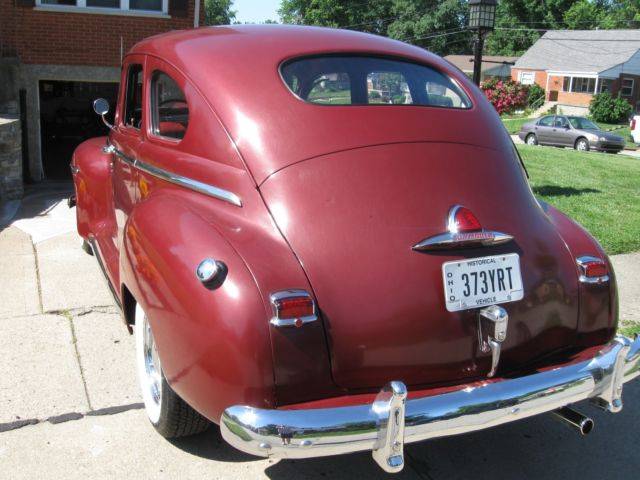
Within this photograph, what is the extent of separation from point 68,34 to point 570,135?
18.8m

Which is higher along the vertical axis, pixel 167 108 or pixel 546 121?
pixel 167 108

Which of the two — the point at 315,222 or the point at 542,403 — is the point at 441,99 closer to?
the point at 315,222

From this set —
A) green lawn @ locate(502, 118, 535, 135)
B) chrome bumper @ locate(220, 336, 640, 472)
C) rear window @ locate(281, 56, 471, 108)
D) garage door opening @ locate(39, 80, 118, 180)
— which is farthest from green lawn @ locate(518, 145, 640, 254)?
green lawn @ locate(502, 118, 535, 135)

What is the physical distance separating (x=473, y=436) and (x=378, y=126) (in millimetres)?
1621

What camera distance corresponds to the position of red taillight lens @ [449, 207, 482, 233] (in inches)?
110

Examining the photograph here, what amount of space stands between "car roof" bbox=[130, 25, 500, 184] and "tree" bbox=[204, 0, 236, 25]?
79.6m

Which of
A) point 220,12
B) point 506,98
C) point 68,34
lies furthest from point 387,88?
point 220,12

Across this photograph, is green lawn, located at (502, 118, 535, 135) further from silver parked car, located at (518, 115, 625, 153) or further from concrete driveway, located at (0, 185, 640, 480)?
concrete driveway, located at (0, 185, 640, 480)

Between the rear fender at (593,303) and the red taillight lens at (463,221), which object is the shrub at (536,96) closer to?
the rear fender at (593,303)

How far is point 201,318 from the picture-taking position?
249cm

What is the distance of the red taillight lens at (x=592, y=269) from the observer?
304cm

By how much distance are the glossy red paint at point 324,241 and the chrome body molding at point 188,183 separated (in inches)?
1.2

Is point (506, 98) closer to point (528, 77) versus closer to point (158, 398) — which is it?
point (158, 398)

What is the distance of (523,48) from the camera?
73625mm
